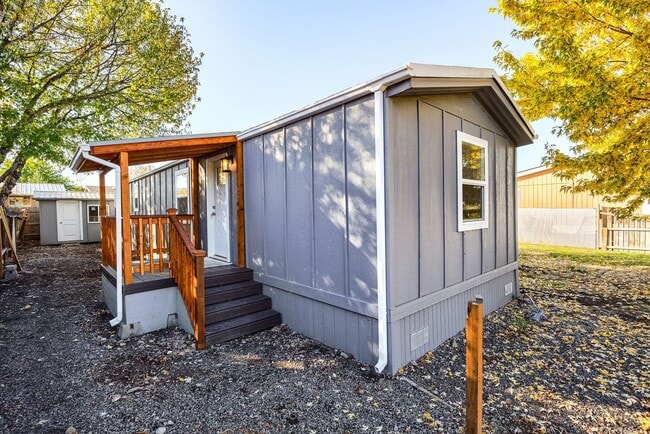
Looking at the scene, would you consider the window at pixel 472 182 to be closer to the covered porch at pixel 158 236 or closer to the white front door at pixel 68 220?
the covered porch at pixel 158 236

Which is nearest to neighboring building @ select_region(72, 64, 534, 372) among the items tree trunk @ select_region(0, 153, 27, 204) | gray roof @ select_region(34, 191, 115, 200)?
tree trunk @ select_region(0, 153, 27, 204)

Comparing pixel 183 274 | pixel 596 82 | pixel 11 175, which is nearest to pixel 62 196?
pixel 11 175

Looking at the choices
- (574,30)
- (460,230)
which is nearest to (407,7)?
(574,30)

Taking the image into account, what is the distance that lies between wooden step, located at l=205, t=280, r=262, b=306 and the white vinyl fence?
12.7 m

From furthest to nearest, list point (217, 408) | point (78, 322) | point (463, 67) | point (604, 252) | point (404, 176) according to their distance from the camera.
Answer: point (604, 252), point (78, 322), point (463, 67), point (404, 176), point (217, 408)

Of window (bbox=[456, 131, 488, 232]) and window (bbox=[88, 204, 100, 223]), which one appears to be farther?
window (bbox=[88, 204, 100, 223])

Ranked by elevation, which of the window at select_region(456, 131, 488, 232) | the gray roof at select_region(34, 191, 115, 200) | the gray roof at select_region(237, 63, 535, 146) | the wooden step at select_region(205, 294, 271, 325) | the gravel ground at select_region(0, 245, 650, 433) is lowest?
the gravel ground at select_region(0, 245, 650, 433)

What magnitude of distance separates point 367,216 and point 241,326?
87.4 inches

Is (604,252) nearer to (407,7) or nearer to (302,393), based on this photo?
(407,7)

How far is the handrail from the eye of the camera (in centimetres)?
379

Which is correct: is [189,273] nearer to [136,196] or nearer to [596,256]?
[136,196]

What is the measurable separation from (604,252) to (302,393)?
40.5 feet

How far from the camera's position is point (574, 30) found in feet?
18.8

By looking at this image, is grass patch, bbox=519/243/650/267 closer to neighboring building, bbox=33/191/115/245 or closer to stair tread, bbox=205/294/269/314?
stair tread, bbox=205/294/269/314
